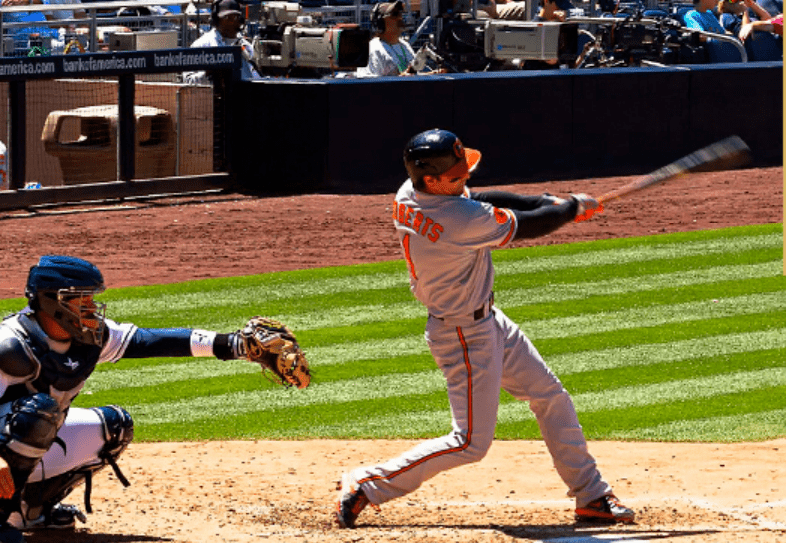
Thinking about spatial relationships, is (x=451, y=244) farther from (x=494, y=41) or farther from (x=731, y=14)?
(x=731, y=14)

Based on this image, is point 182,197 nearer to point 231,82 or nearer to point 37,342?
point 231,82

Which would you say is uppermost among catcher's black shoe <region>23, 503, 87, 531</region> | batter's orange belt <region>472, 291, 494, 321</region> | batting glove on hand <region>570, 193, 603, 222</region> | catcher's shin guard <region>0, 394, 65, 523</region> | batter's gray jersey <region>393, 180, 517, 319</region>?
batting glove on hand <region>570, 193, 603, 222</region>

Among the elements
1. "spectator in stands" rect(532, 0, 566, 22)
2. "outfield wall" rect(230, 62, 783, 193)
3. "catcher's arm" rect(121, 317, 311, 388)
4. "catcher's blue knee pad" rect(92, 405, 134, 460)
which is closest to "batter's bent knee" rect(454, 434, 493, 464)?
"catcher's arm" rect(121, 317, 311, 388)

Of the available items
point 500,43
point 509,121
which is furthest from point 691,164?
point 500,43

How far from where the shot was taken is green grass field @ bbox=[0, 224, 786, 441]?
749cm

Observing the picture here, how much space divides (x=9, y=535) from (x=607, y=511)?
7.59ft

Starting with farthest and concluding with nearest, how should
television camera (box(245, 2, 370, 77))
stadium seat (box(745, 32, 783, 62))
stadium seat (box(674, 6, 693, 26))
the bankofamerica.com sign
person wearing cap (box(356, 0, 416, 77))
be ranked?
stadium seat (box(674, 6, 693, 26)), stadium seat (box(745, 32, 783, 62)), person wearing cap (box(356, 0, 416, 77)), television camera (box(245, 2, 370, 77)), the bankofamerica.com sign

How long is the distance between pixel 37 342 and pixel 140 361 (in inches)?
156

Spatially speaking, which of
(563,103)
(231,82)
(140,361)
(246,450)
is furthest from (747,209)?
(246,450)

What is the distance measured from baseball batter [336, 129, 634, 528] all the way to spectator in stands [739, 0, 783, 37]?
13711mm

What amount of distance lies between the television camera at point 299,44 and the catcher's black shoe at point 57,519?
10.3 m

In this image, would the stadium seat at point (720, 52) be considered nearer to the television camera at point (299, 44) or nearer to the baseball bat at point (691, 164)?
the television camera at point (299, 44)

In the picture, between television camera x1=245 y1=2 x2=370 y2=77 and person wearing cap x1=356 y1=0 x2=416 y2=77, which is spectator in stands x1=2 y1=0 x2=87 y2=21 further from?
person wearing cap x1=356 y1=0 x2=416 y2=77

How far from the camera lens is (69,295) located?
16.1 feet
